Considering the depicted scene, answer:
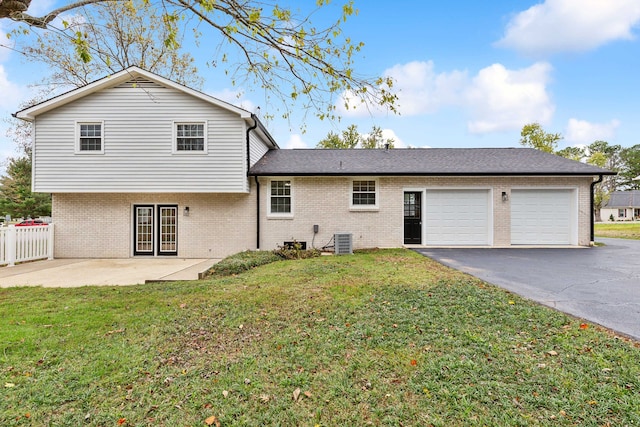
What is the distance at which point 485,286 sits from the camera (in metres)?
5.68

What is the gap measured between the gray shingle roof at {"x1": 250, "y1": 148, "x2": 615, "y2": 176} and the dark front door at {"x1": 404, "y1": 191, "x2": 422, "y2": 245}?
1.08 meters

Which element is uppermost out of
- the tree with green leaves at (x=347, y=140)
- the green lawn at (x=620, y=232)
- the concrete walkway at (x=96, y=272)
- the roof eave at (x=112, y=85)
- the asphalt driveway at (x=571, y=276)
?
the tree with green leaves at (x=347, y=140)

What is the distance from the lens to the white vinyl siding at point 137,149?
10.6m

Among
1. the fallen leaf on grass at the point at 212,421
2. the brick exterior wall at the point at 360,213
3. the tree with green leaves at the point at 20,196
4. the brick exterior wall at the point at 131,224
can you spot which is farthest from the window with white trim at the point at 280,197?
the tree with green leaves at the point at 20,196

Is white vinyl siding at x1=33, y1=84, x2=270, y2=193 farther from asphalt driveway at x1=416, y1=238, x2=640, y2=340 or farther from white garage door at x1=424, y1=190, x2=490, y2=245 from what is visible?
asphalt driveway at x1=416, y1=238, x2=640, y2=340

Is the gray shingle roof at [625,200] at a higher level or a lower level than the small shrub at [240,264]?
higher

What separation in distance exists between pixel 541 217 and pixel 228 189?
1199 centimetres

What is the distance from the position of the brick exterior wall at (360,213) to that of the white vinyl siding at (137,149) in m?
1.97

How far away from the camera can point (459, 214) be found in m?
12.0

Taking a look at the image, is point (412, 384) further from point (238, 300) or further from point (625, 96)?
point (625, 96)

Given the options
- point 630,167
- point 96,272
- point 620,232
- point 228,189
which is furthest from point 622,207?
point 96,272

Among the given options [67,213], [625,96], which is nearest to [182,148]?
[67,213]

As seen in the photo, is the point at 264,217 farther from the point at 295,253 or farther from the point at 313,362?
the point at 313,362

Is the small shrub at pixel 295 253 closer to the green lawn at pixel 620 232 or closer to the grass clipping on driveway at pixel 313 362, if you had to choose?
the grass clipping on driveway at pixel 313 362
